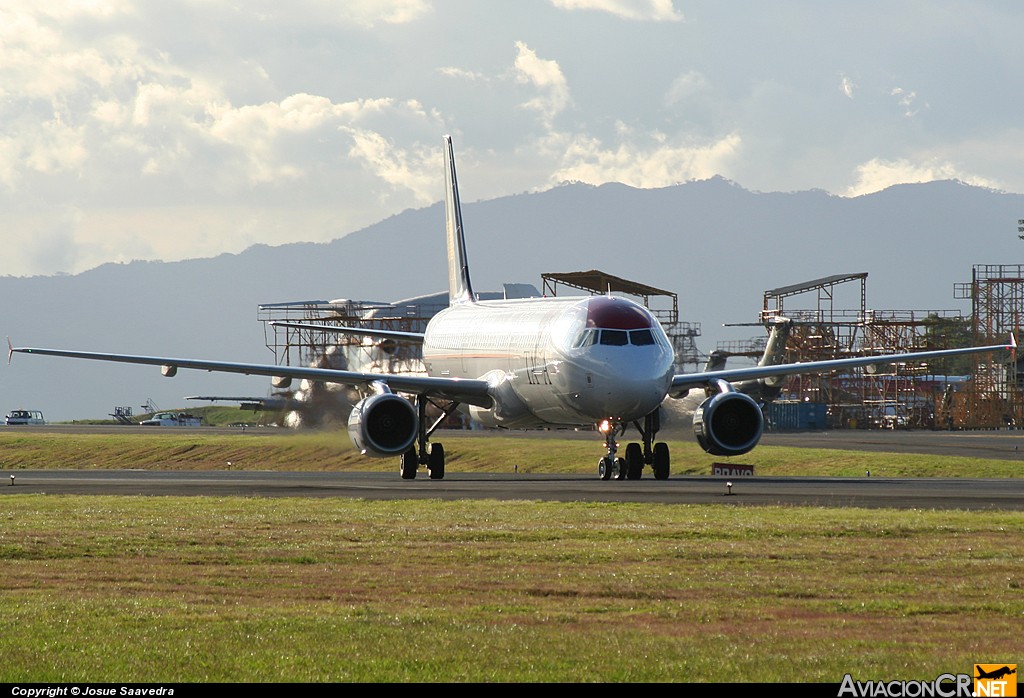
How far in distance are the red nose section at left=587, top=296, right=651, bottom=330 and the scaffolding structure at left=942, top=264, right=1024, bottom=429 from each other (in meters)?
80.9

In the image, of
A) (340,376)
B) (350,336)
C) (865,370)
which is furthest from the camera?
(350,336)

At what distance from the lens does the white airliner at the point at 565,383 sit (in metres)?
40.2

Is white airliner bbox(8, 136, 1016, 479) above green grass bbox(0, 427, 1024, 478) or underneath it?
above

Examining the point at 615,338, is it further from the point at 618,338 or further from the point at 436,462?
the point at 436,462

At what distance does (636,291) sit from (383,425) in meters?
75.9

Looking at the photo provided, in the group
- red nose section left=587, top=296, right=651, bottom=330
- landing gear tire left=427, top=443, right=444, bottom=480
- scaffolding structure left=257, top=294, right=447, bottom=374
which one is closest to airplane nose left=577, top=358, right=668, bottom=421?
red nose section left=587, top=296, right=651, bottom=330

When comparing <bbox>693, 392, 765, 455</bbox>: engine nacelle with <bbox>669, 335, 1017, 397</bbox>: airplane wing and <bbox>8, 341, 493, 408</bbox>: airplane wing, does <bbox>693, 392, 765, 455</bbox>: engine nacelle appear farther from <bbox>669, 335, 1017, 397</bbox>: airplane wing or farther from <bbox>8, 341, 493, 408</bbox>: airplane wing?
<bbox>8, 341, 493, 408</bbox>: airplane wing

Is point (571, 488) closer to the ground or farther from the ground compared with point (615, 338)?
closer to the ground

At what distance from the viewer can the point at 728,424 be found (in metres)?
42.7

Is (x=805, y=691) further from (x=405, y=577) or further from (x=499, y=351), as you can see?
(x=499, y=351)

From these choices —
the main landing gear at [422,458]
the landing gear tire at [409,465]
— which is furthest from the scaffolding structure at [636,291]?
the landing gear tire at [409,465]

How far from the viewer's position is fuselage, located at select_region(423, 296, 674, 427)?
131 feet

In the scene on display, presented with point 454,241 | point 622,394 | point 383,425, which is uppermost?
point 454,241

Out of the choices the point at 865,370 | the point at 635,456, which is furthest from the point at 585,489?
the point at 865,370
